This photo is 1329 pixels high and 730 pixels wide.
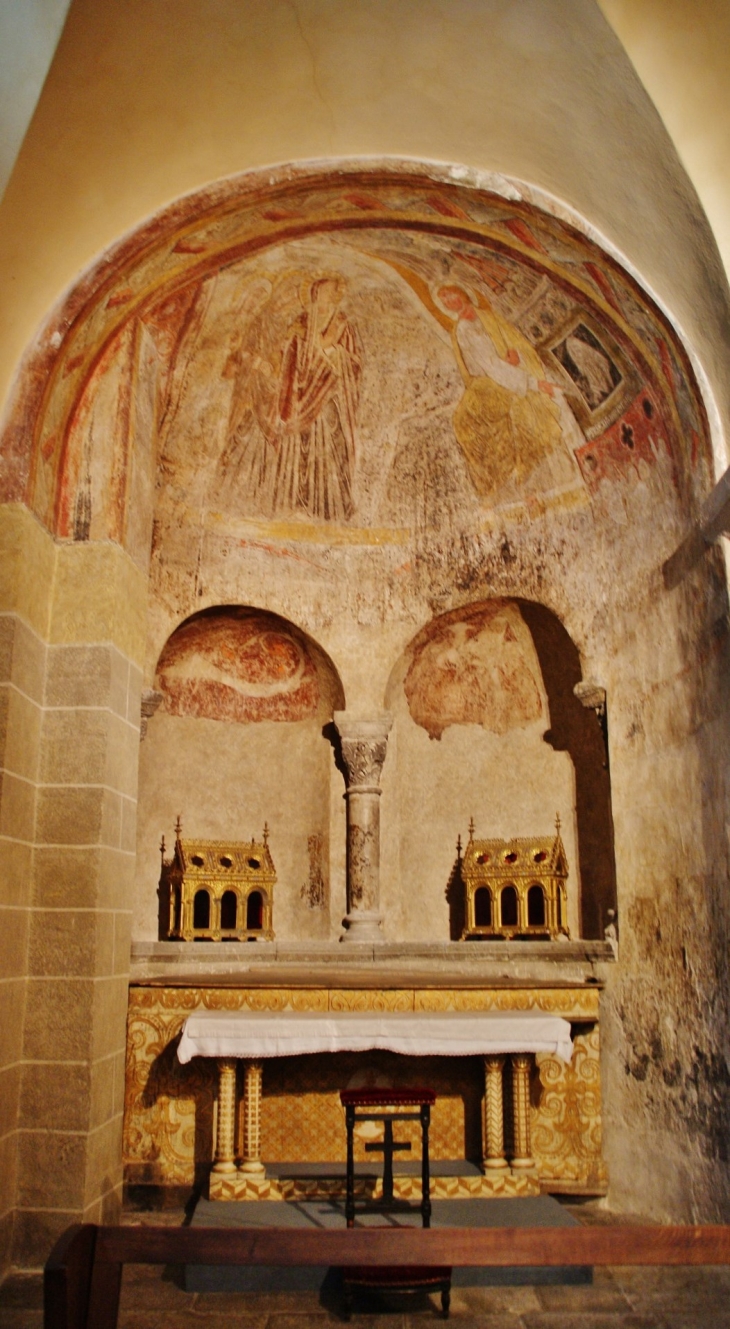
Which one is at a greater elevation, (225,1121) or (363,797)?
(363,797)

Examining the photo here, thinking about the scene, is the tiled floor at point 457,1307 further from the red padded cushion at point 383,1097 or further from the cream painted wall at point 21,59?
the cream painted wall at point 21,59

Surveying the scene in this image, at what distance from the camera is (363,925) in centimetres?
971

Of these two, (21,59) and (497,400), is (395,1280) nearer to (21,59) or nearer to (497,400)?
(21,59)

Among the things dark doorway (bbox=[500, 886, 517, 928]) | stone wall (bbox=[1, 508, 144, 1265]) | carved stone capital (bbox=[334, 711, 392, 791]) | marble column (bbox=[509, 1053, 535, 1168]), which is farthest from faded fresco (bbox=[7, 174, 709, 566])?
marble column (bbox=[509, 1053, 535, 1168])

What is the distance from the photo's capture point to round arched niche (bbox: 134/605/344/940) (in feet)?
33.5

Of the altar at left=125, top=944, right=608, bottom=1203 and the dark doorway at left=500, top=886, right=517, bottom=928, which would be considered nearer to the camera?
the altar at left=125, top=944, right=608, bottom=1203

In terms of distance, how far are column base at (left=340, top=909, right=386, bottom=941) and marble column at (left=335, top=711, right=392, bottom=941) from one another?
65 millimetres

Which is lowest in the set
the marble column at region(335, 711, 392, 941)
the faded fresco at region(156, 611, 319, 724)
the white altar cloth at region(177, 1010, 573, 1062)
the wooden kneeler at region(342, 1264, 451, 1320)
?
the wooden kneeler at region(342, 1264, 451, 1320)

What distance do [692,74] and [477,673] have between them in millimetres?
5842

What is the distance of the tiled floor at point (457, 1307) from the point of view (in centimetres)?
554

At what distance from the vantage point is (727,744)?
271 inches

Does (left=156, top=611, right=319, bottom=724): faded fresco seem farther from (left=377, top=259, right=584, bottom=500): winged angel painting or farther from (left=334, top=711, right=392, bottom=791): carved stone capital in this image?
(left=377, top=259, right=584, bottom=500): winged angel painting

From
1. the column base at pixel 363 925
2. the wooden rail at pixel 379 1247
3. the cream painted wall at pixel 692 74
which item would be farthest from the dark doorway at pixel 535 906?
the wooden rail at pixel 379 1247

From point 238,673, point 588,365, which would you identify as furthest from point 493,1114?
point 588,365
